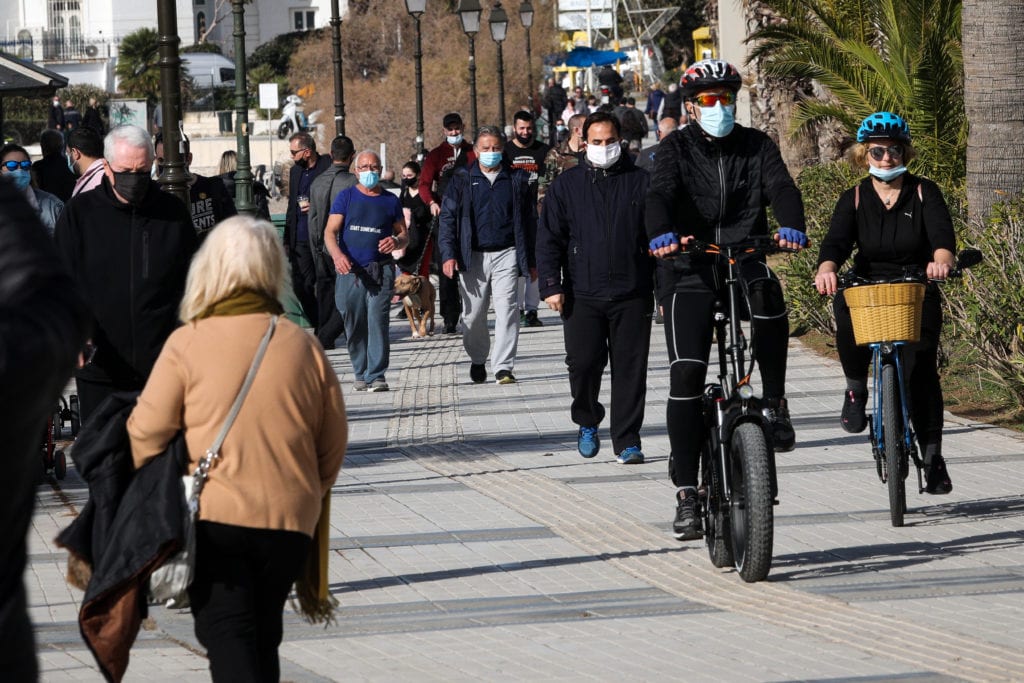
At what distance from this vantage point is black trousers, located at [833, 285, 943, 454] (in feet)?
26.6

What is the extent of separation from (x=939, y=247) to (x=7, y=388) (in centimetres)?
653

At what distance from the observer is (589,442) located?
1032 centimetres

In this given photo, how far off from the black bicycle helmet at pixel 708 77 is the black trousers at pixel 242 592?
3.63 meters

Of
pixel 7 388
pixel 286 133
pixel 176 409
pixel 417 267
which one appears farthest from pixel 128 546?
pixel 286 133

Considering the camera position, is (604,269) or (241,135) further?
(241,135)

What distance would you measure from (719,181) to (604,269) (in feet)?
7.88

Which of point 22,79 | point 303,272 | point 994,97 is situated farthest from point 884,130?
point 22,79

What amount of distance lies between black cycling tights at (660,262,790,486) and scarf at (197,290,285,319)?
10.2 ft

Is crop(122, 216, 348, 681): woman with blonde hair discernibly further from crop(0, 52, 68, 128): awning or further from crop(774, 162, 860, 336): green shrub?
crop(0, 52, 68, 128): awning

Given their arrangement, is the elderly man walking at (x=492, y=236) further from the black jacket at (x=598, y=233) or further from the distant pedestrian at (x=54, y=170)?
the distant pedestrian at (x=54, y=170)

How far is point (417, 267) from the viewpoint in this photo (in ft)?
58.9

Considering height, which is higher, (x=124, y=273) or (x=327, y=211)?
(x=124, y=273)

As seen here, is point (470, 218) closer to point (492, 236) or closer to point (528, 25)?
point (492, 236)

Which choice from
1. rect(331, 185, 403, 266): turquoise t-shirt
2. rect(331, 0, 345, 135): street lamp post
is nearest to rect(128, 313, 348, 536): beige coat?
rect(331, 185, 403, 266): turquoise t-shirt
